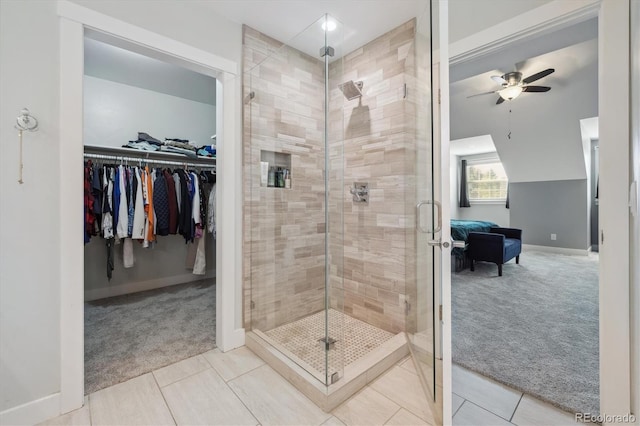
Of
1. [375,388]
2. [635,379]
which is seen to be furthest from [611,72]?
[375,388]

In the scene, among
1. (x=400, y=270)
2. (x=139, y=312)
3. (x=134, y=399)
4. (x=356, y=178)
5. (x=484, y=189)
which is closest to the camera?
(x=134, y=399)

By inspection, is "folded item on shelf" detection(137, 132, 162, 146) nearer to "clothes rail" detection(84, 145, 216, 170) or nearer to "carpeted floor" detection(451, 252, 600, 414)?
"clothes rail" detection(84, 145, 216, 170)

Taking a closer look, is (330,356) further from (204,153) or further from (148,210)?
(204,153)

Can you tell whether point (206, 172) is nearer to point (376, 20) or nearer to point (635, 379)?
point (376, 20)

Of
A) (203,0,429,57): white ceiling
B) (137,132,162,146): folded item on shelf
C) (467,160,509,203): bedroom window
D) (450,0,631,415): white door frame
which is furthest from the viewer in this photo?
(467,160,509,203): bedroom window

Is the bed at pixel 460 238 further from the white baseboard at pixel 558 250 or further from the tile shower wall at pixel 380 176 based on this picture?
the tile shower wall at pixel 380 176

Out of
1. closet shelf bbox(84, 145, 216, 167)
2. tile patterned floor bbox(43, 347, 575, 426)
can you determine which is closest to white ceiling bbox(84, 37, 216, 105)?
closet shelf bbox(84, 145, 216, 167)

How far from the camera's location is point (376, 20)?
85.7 inches

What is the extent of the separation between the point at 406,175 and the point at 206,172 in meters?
2.62

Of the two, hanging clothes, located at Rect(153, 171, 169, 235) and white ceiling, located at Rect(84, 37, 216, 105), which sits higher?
white ceiling, located at Rect(84, 37, 216, 105)

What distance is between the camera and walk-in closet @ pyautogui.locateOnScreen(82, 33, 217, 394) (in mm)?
2441

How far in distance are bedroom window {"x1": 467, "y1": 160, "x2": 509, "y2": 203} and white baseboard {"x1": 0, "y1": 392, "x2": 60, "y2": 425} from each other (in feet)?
28.1

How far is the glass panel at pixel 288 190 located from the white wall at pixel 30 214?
3.79 ft

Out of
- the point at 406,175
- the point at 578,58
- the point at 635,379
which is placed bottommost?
the point at 635,379
